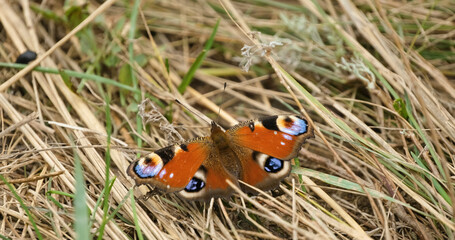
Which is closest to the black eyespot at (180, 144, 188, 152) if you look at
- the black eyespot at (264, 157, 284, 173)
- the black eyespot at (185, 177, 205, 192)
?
the black eyespot at (185, 177, 205, 192)

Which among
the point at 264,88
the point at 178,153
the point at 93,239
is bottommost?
the point at 93,239

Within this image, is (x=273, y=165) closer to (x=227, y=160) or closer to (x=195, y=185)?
(x=227, y=160)

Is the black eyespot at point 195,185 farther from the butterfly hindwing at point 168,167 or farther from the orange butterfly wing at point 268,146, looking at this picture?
the orange butterfly wing at point 268,146

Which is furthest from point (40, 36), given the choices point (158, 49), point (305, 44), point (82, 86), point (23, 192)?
point (305, 44)

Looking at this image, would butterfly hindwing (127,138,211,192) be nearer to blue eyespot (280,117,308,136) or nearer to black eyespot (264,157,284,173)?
black eyespot (264,157,284,173)

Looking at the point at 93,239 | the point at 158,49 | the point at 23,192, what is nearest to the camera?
the point at 93,239

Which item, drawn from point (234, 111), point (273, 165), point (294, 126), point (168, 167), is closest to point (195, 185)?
point (168, 167)

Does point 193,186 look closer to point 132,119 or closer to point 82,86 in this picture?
point 132,119
